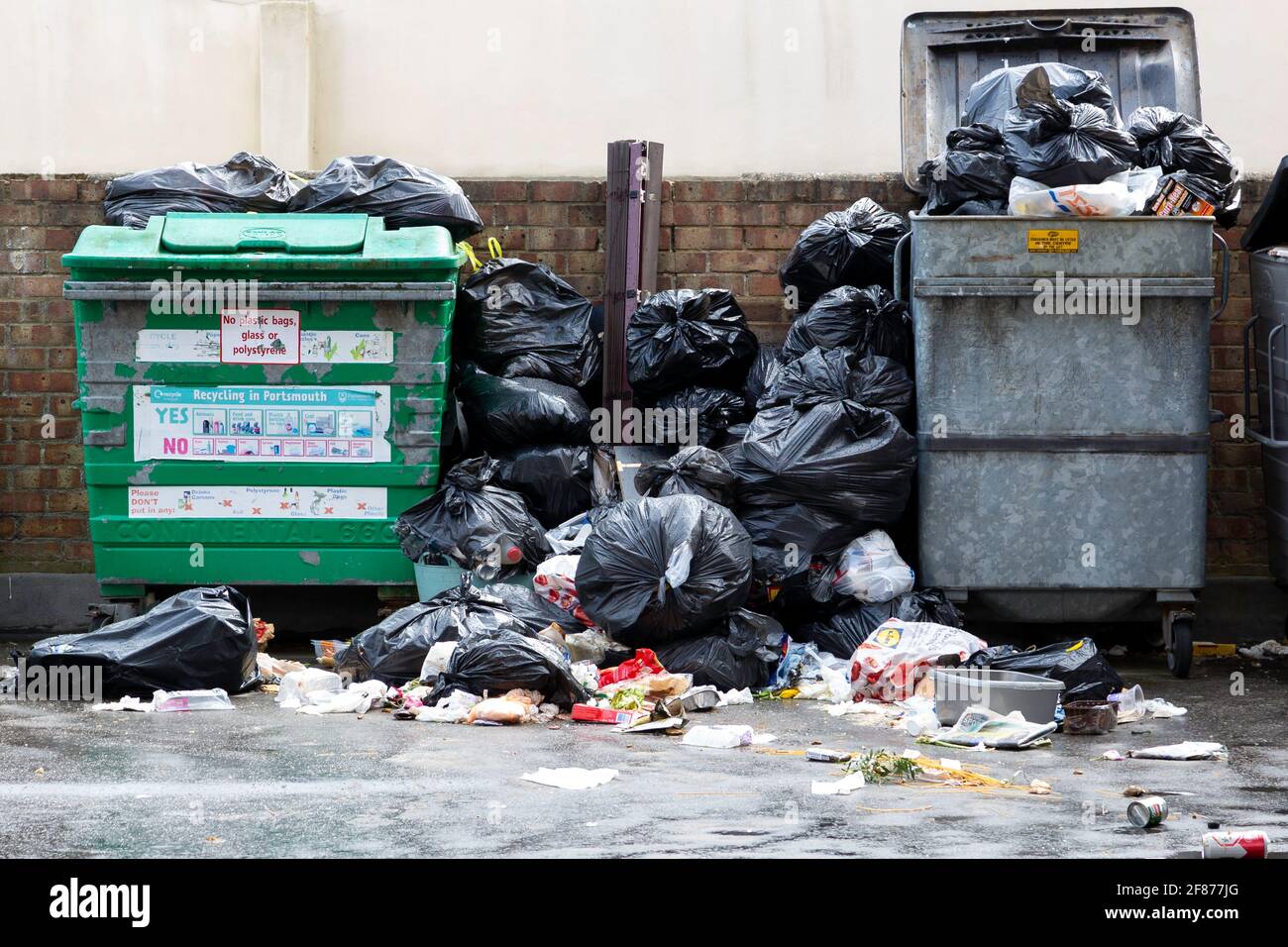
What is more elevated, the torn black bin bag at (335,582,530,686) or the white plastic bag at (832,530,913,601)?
the white plastic bag at (832,530,913,601)

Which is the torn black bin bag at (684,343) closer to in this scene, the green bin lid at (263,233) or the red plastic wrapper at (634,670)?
the green bin lid at (263,233)

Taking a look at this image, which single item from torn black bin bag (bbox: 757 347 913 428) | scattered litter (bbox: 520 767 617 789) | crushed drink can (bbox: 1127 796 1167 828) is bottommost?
scattered litter (bbox: 520 767 617 789)

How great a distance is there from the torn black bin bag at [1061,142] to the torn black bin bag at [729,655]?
183cm

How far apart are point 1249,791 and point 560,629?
2.27m

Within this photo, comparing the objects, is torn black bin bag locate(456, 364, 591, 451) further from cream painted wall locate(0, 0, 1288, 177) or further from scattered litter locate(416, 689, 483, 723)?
cream painted wall locate(0, 0, 1288, 177)

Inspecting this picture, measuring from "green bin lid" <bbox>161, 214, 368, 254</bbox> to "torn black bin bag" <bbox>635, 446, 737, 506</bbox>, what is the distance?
53.1 inches

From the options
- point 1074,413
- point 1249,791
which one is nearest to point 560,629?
point 1074,413

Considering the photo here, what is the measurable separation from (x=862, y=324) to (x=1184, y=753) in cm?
220

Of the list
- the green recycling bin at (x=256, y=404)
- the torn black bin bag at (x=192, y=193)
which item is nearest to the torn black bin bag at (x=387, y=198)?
the torn black bin bag at (x=192, y=193)

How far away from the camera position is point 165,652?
4750mm

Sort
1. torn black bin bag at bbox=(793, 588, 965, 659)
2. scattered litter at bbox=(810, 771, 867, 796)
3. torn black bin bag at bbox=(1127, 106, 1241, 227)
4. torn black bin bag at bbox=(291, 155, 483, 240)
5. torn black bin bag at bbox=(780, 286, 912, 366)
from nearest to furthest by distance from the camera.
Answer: scattered litter at bbox=(810, 771, 867, 796)
torn black bin bag at bbox=(793, 588, 965, 659)
torn black bin bag at bbox=(1127, 106, 1241, 227)
torn black bin bag at bbox=(780, 286, 912, 366)
torn black bin bag at bbox=(291, 155, 483, 240)

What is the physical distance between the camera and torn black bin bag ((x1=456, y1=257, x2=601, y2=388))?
5977mm

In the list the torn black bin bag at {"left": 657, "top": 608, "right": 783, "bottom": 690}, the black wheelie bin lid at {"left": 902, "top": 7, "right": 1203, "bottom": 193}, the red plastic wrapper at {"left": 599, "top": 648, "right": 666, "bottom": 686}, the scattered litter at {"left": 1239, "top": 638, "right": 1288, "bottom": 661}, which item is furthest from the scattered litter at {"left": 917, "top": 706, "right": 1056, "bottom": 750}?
the black wheelie bin lid at {"left": 902, "top": 7, "right": 1203, "bottom": 193}

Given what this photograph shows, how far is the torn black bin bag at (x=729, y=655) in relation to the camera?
4.86 m
